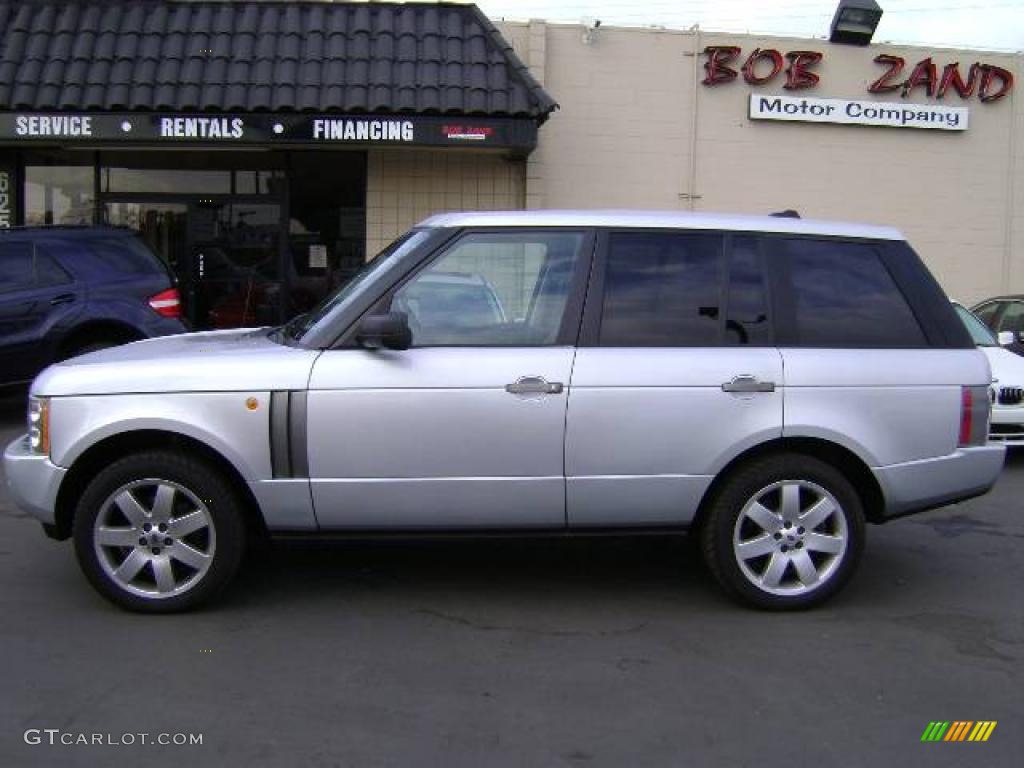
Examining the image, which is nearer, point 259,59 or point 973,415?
point 973,415

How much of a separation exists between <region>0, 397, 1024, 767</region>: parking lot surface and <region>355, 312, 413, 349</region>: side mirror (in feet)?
4.22

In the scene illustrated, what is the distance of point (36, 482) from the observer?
4602 millimetres

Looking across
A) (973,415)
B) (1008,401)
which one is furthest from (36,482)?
(1008,401)

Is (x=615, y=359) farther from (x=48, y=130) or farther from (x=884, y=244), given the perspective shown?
(x=48, y=130)

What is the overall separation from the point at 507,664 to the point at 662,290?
1846 mm

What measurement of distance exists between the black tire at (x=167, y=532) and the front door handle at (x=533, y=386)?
4.46ft

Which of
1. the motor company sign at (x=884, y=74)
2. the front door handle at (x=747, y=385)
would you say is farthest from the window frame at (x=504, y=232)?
the motor company sign at (x=884, y=74)

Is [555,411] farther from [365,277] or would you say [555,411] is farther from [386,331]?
[365,277]

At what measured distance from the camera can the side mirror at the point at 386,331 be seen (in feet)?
14.6

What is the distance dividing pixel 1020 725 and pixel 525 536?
2.13 m

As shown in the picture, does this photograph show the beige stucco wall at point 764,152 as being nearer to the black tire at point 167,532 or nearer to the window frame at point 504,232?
the window frame at point 504,232

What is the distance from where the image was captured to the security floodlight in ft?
44.2

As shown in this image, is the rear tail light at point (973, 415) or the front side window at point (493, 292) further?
the rear tail light at point (973, 415)

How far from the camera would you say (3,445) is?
28.6 ft
